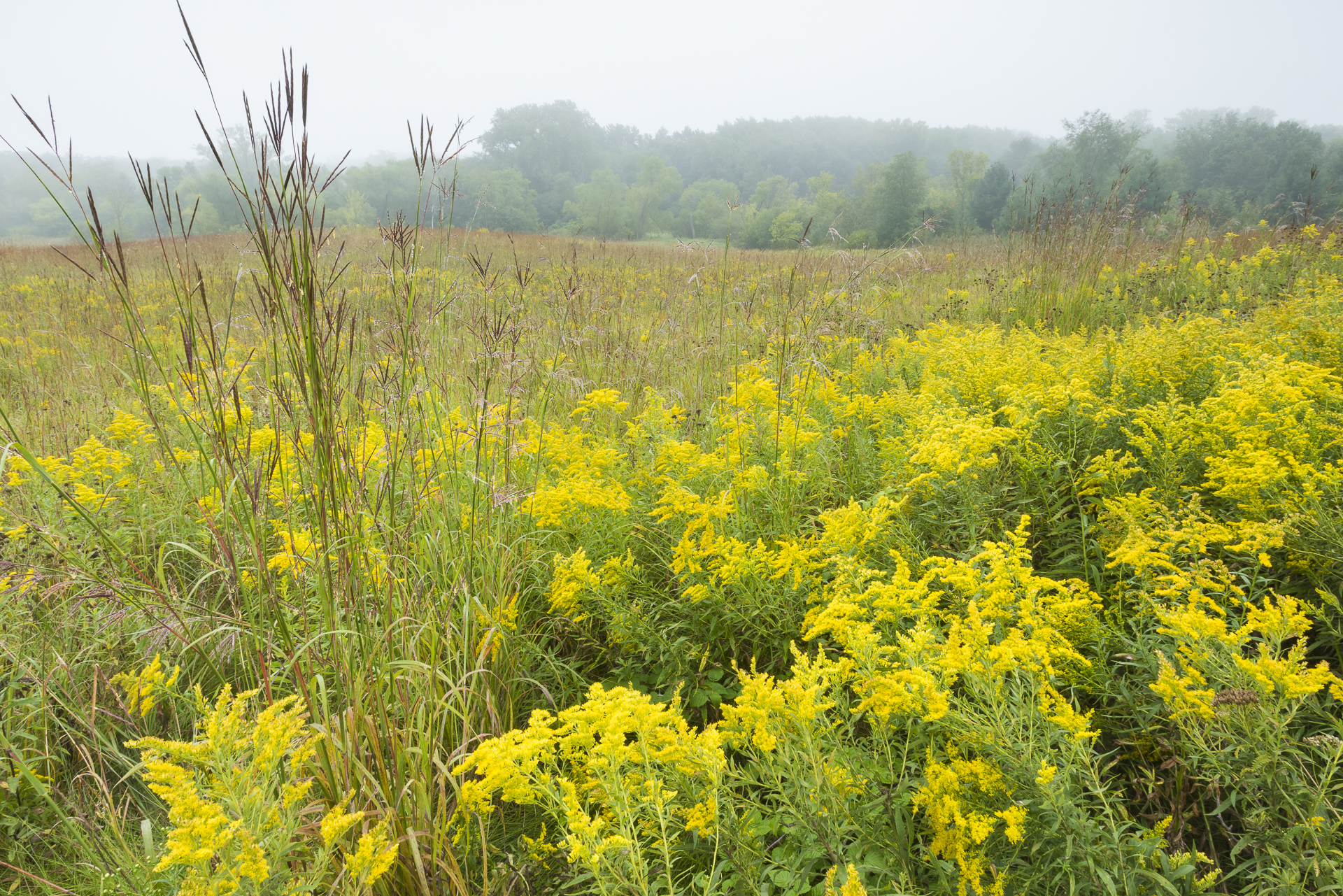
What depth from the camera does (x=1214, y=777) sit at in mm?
1162

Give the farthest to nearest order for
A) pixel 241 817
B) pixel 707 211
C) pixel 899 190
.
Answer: pixel 899 190 → pixel 707 211 → pixel 241 817

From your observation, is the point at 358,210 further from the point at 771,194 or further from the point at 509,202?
the point at 771,194

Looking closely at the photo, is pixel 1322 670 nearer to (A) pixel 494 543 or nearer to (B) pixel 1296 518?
(B) pixel 1296 518

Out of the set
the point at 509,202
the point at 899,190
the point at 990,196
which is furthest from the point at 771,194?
the point at 990,196

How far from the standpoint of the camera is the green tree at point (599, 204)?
2991 centimetres

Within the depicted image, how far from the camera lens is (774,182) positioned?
118 ft

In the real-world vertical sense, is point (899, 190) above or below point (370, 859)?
above

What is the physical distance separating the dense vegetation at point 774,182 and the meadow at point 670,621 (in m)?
0.78

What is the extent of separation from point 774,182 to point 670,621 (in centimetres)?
3796

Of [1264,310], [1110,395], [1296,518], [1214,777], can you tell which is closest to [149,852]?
Result: [1214,777]

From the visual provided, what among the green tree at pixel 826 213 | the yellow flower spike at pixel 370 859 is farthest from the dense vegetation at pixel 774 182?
the yellow flower spike at pixel 370 859

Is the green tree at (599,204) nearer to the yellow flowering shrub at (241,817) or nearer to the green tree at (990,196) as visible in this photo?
the green tree at (990,196)

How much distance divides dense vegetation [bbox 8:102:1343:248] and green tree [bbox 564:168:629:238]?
0.88 ft

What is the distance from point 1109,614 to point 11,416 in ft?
21.3
